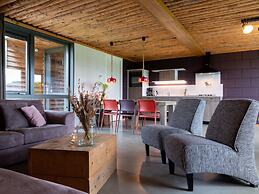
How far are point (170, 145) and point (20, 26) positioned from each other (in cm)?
431

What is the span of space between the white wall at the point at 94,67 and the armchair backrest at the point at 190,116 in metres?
4.03

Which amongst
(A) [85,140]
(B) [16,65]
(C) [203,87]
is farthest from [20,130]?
(C) [203,87]

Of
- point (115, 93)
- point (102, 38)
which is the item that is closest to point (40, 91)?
point (102, 38)

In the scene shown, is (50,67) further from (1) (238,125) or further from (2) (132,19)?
(1) (238,125)

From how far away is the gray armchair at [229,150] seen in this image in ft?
6.89

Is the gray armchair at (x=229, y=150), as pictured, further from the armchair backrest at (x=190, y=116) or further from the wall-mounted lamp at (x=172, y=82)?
the wall-mounted lamp at (x=172, y=82)

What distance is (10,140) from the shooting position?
2848 mm

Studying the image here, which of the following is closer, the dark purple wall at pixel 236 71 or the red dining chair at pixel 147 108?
the red dining chair at pixel 147 108

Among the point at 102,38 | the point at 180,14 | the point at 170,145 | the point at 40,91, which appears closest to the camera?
the point at 170,145

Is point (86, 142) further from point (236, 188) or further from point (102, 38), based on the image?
point (102, 38)

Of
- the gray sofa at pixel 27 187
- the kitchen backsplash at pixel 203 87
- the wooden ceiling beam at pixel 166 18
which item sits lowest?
the gray sofa at pixel 27 187

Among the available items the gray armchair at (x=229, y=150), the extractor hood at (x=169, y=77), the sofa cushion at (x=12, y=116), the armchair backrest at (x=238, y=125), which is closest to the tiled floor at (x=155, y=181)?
the gray armchair at (x=229, y=150)

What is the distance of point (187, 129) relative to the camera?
318 centimetres

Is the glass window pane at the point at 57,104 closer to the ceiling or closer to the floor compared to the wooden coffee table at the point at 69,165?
closer to the ceiling
